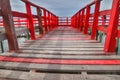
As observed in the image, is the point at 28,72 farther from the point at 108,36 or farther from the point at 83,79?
the point at 108,36

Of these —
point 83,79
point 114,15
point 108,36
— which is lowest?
point 83,79

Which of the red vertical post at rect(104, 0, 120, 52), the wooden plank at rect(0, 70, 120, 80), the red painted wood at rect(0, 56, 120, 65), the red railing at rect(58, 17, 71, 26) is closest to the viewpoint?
the wooden plank at rect(0, 70, 120, 80)

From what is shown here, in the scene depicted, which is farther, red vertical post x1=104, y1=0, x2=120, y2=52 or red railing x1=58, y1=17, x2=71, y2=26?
red railing x1=58, y1=17, x2=71, y2=26

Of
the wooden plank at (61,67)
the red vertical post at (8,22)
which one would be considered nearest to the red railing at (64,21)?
the red vertical post at (8,22)

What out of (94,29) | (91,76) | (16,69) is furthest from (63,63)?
(94,29)

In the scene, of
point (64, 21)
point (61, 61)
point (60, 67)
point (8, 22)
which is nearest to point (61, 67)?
point (60, 67)

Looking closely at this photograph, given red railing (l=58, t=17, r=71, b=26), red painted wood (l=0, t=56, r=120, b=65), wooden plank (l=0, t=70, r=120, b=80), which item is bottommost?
wooden plank (l=0, t=70, r=120, b=80)

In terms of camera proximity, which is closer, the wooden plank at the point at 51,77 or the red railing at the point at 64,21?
the wooden plank at the point at 51,77

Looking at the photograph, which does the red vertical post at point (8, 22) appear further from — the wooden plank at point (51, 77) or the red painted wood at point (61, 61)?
the wooden plank at point (51, 77)

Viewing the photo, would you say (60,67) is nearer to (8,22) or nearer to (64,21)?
(8,22)

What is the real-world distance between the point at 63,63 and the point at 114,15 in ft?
3.84

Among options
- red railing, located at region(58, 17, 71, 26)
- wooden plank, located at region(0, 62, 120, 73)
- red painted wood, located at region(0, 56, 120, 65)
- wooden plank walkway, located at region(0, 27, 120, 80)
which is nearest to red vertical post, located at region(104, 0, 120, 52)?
wooden plank walkway, located at region(0, 27, 120, 80)

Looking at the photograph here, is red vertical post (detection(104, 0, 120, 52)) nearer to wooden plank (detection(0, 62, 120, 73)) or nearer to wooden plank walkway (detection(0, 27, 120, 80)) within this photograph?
wooden plank walkway (detection(0, 27, 120, 80))

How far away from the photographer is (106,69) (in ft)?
6.01
